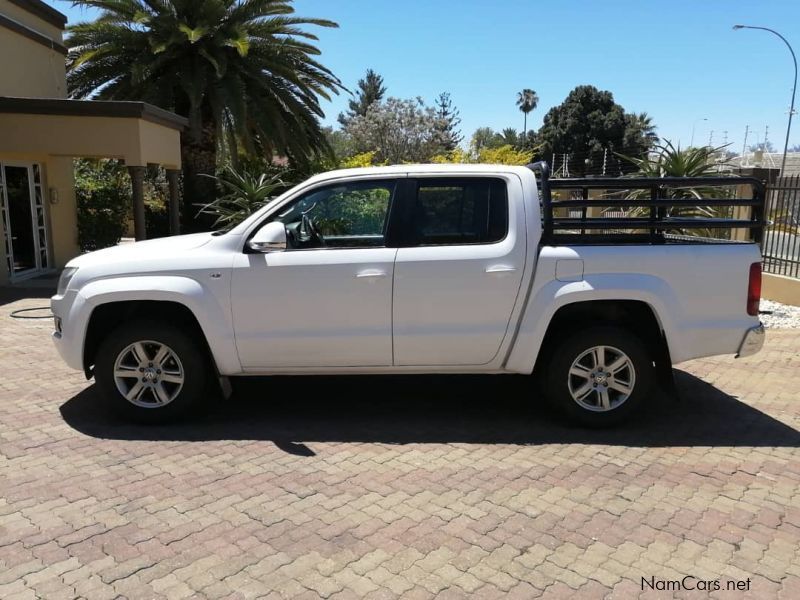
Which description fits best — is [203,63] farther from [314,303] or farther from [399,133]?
[399,133]

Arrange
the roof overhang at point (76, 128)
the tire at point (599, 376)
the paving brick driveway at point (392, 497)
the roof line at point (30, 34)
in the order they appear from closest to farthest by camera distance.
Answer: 1. the paving brick driveway at point (392, 497)
2. the tire at point (599, 376)
3. the roof overhang at point (76, 128)
4. the roof line at point (30, 34)

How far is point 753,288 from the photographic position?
4.70 metres

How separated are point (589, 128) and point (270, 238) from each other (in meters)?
56.2

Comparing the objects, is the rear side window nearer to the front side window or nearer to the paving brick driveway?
the front side window

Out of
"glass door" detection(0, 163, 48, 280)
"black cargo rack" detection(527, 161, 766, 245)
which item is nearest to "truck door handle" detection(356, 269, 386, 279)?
"black cargo rack" detection(527, 161, 766, 245)

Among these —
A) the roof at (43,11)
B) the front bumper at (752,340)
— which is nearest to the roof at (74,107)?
the roof at (43,11)

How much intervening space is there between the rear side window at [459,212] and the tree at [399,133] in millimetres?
25536

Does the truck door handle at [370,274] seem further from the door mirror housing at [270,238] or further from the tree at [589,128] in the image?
the tree at [589,128]

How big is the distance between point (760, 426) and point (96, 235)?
14158 mm

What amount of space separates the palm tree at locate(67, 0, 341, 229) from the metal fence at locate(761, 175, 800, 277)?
10732mm

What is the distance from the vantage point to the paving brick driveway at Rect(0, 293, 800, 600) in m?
3.11

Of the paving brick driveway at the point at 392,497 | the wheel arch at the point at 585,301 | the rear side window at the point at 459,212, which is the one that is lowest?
the paving brick driveway at the point at 392,497

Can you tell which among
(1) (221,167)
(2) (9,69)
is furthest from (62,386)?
(1) (221,167)

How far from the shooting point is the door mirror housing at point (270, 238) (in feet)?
14.8
